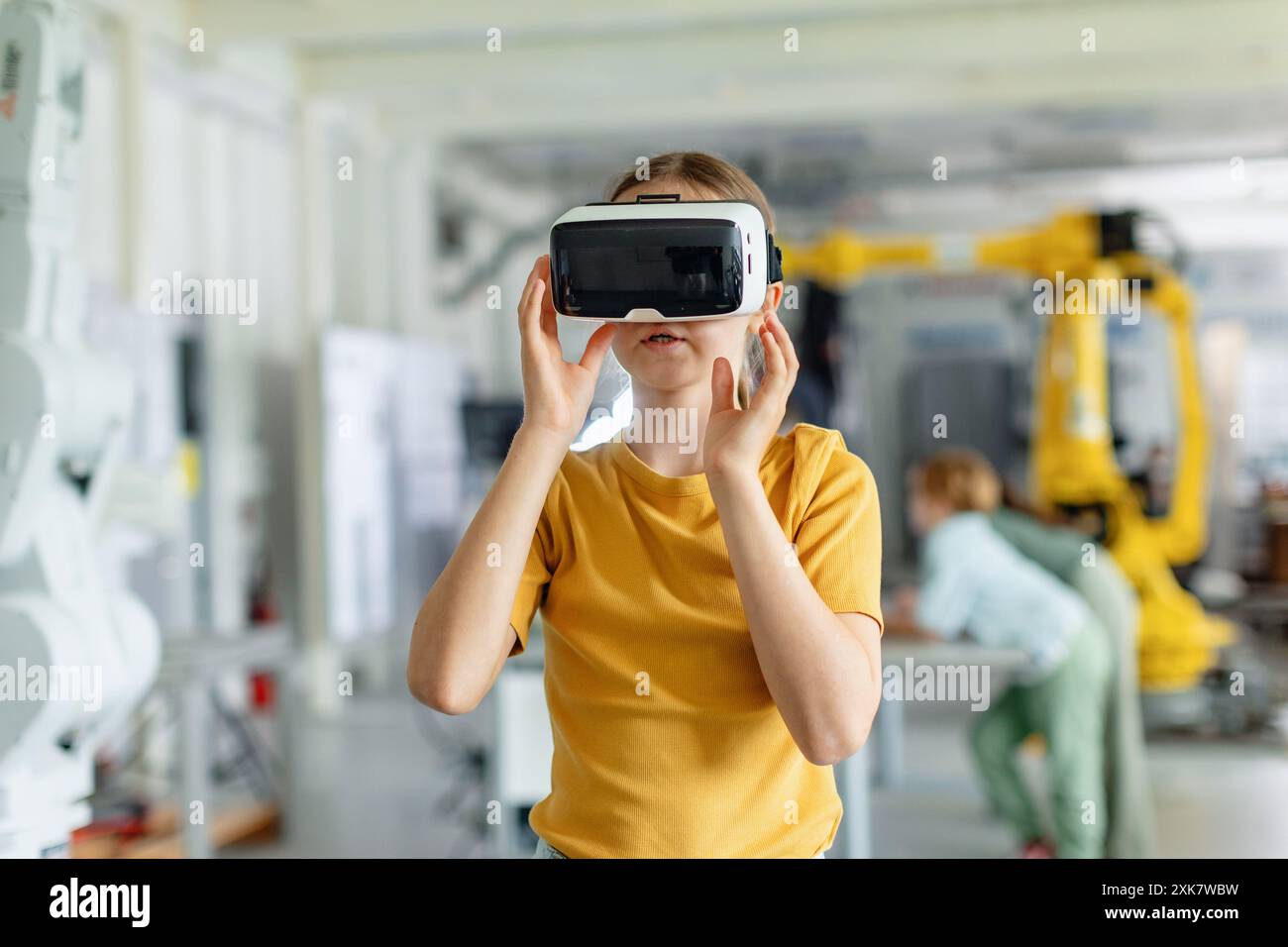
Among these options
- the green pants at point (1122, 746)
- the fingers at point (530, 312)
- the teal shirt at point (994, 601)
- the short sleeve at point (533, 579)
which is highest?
the fingers at point (530, 312)

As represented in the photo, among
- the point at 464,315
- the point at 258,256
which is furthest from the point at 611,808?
the point at 464,315

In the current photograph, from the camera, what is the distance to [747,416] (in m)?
0.86

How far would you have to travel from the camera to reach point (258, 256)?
7027mm

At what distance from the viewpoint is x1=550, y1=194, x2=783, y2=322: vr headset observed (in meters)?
0.85

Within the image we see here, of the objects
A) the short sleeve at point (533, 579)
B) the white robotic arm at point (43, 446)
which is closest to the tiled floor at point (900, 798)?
the white robotic arm at point (43, 446)

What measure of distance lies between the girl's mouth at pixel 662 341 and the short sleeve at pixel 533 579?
17cm

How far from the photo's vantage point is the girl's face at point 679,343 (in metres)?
0.92

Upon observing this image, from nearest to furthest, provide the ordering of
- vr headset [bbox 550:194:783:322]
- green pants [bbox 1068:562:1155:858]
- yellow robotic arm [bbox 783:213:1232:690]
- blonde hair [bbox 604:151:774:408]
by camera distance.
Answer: vr headset [bbox 550:194:783:322] → blonde hair [bbox 604:151:774:408] → green pants [bbox 1068:562:1155:858] → yellow robotic arm [bbox 783:213:1232:690]

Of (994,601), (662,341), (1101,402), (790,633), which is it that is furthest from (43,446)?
(1101,402)

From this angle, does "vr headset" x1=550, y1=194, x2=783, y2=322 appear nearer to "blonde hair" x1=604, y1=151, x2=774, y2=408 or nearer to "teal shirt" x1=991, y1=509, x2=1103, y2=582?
"blonde hair" x1=604, y1=151, x2=774, y2=408

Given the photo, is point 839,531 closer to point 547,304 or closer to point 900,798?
point 547,304

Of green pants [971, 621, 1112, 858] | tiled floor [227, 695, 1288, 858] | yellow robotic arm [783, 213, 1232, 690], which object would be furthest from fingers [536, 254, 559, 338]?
yellow robotic arm [783, 213, 1232, 690]

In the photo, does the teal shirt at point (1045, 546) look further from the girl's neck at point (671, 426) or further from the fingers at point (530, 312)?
the fingers at point (530, 312)

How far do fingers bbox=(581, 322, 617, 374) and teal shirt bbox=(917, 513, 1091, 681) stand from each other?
2.77m
